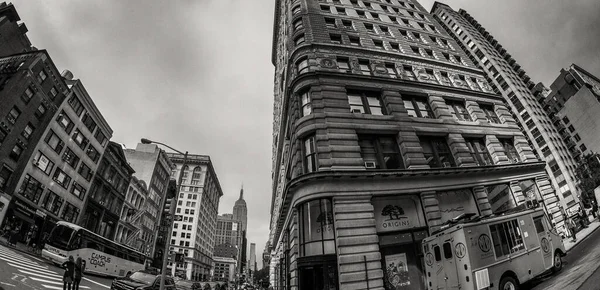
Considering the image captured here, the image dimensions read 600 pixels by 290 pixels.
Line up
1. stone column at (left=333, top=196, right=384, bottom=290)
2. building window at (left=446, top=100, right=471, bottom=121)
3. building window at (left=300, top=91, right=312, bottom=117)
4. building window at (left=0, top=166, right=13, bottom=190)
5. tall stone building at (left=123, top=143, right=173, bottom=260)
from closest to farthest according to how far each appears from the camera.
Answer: stone column at (left=333, top=196, right=384, bottom=290) → building window at (left=300, top=91, right=312, bottom=117) → building window at (left=446, top=100, right=471, bottom=121) → building window at (left=0, top=166, right=13, bottom=190) → tall stone building at (left=123, top=143, right=173, bottom=260)

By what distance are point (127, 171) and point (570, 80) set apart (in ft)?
417

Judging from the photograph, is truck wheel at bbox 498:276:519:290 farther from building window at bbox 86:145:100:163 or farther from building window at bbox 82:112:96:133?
building window at bbox 86:145:100:163

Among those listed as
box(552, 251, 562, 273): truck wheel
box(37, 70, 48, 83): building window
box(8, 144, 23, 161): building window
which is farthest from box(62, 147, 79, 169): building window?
box(552, 251, 562, 273): truck wheel

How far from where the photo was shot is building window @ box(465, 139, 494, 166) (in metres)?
22.4

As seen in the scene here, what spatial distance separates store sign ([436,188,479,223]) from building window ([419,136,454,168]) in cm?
237

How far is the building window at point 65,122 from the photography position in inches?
1427

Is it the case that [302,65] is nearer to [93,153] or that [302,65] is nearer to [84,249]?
[84,249]

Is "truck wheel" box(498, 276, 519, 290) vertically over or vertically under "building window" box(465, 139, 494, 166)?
under

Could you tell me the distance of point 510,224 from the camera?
12.1 meters

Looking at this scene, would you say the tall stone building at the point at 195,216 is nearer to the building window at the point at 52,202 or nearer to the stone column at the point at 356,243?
the building window at the point at 52,202

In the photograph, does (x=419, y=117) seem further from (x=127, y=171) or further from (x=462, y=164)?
(x=127, y=171)

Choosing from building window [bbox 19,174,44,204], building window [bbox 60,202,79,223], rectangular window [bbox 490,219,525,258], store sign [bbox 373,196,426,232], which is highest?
building window [bbox 19,174,44,204]

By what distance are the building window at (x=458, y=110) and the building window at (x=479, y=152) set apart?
7.92 ft

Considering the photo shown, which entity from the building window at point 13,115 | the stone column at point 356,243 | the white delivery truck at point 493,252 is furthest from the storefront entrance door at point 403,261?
the building window at point 13,115
